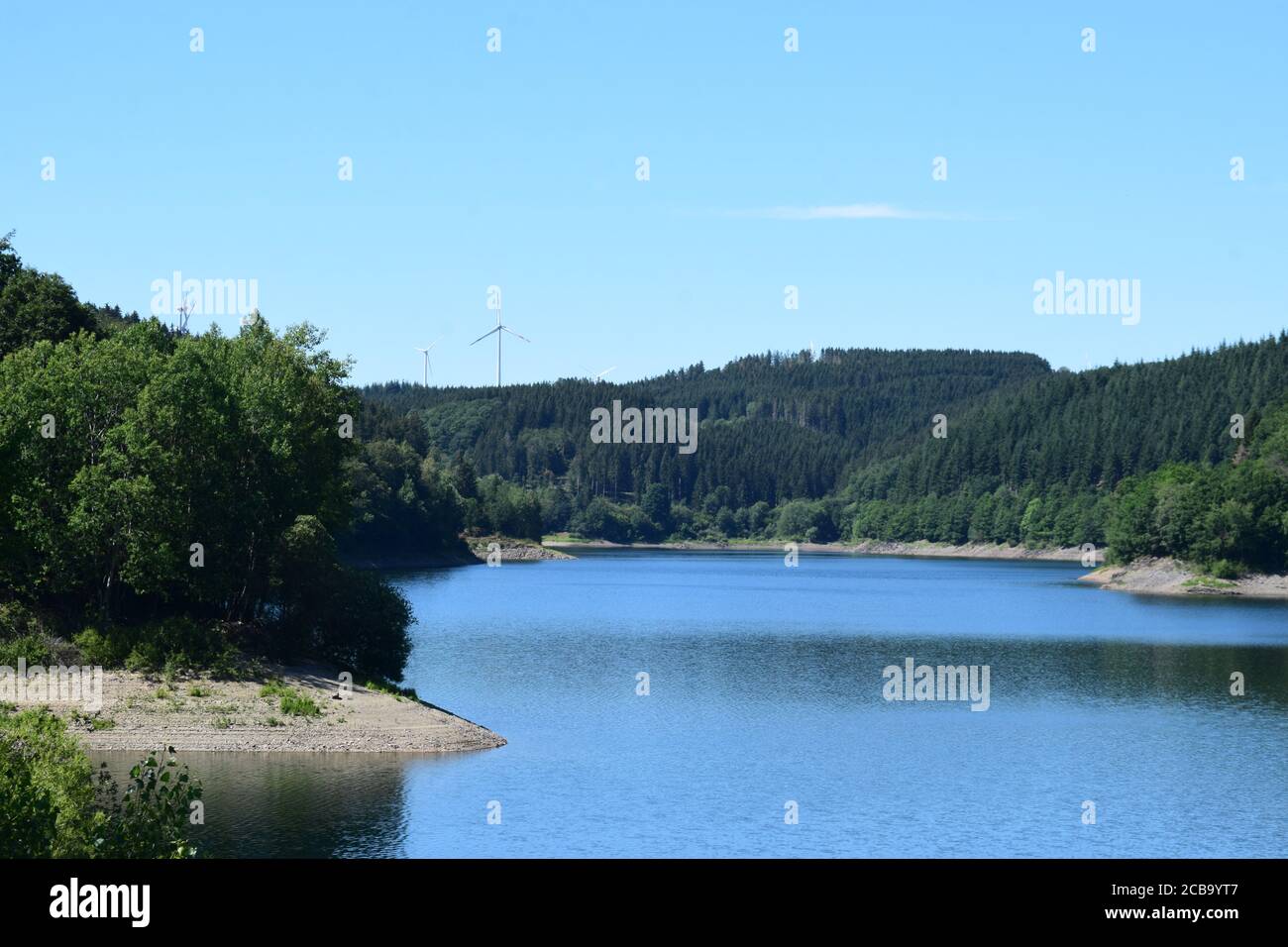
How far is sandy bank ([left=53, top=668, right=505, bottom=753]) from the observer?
55.7 m

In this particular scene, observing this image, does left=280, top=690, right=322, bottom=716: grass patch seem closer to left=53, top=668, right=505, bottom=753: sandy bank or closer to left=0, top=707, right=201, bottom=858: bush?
left=53, top=668, right=505, bottom=753: sandy bank

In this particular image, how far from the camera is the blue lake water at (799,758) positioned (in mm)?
45750

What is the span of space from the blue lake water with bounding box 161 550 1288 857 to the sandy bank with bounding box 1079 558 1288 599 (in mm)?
58238

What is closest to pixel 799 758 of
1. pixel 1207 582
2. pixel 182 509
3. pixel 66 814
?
pixel 182 509

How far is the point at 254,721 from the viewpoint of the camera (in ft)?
189

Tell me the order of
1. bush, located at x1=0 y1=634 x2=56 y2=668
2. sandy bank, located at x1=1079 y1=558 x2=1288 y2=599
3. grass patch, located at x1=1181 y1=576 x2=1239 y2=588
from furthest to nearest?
grass patch, located at x1=1181 y1=576 x2=1239 y2=588 < sandy bank, located at x1=1079 y1=558 x2=1288 y2=599 < bush, located at x1=0 y1=634 x2=56 y2=668

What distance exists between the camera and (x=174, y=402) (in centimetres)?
6619

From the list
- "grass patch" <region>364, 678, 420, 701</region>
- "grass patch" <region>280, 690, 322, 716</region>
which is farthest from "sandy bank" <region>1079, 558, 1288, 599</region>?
"grass patch" <region>280, 690, 322, 716</region>

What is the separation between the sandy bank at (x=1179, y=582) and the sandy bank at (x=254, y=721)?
138 m

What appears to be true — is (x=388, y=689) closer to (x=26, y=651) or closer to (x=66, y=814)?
(x=26, y=651)

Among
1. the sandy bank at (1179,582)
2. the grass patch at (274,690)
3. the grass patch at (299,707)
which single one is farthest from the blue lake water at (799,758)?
the sandy bank at (1179,582)

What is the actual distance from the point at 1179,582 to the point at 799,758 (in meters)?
137

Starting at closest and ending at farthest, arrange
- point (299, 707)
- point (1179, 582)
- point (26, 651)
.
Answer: point (299, 707) → point (26, 651) → point (1179, 582)

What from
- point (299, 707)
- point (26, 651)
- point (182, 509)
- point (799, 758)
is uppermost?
point (182, 509)
